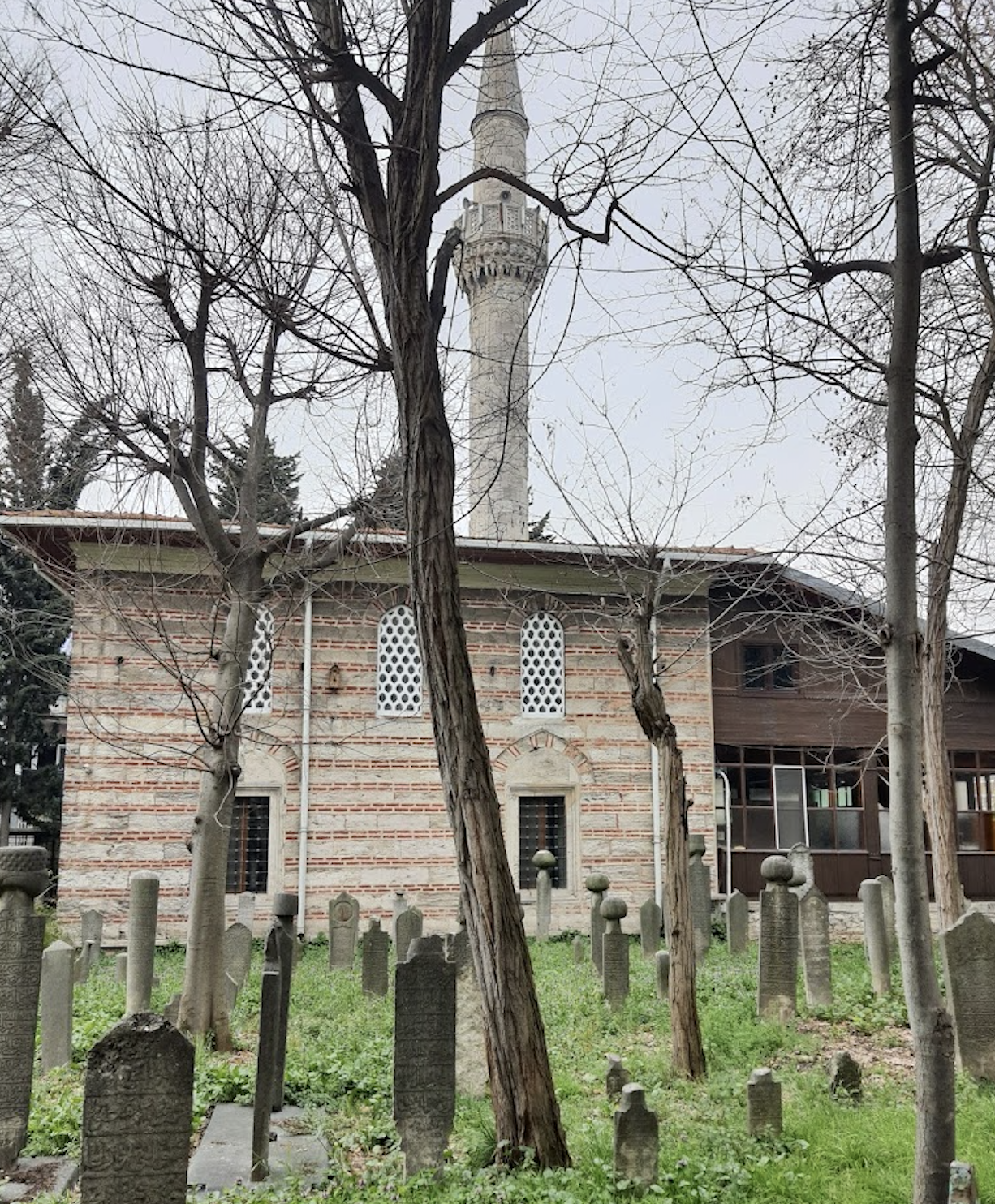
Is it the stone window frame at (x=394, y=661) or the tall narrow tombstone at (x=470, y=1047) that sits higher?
the stone window frame at (x=394, y=661)

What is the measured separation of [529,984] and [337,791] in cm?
1244

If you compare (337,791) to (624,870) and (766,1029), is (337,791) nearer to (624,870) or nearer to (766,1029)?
(624,870)

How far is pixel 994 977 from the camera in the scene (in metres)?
7.02

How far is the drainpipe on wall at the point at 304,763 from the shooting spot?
17125 millimetres

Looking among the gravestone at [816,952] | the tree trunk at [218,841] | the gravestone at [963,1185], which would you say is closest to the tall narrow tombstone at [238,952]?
the tree trunk at [218,841]

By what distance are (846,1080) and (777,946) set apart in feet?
7.79

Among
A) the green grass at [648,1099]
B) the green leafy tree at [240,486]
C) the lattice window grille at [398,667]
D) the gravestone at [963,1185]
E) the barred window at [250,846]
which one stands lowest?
the green grass at [648,1099]

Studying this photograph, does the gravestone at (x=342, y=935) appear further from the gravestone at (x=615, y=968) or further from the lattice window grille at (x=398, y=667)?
the gravestone at (x=615, y=968)

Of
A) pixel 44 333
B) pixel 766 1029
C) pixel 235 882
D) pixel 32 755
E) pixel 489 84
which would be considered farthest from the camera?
pixel 32 755

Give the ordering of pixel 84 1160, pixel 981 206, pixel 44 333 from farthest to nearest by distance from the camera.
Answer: pixel 44 333, pixel 981 206, pixel 84 1160

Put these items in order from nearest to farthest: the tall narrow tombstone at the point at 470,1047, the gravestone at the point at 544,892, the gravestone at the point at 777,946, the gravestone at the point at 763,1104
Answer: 1. the gravestone at the point at 763,1104
2. the tall narrow tombstone at the point at 470,1047
3. the gravestone at the point at 777,946
4. the gravestone at the point at 544,892

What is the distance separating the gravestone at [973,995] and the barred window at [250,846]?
1236cm

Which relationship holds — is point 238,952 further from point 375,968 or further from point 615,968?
point 615,968

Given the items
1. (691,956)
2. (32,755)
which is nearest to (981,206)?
(691,956)
